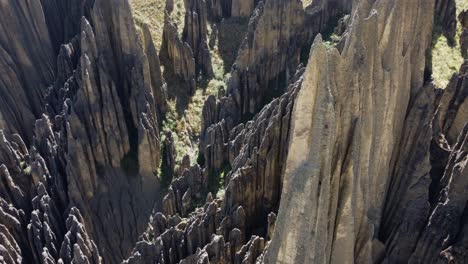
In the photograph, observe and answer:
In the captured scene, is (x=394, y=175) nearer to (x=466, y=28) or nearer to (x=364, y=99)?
Result: (x=364, y=99)

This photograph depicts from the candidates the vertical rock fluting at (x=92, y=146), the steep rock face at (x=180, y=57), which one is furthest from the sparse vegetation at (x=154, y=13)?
the vertical rock fluting at (x=92, y=146)

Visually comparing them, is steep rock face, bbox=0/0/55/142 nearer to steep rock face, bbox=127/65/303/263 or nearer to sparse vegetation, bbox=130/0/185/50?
sparse vegetation, bbox=130/0/185/50

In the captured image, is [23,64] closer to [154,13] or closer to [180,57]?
[180,57]

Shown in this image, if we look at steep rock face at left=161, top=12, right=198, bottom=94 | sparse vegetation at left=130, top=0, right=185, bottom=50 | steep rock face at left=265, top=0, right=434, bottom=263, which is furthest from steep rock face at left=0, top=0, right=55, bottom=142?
steep rock face at left=265, top=0, right=434, bottom=263


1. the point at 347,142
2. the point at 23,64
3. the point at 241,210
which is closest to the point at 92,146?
the point at 23,64

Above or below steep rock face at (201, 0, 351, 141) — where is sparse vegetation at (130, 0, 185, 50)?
above

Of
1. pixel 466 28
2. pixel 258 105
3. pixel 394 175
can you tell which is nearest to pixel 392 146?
pixel 394 175

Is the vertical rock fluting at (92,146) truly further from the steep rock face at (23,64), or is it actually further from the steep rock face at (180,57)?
the steep rock face at (180,57)
